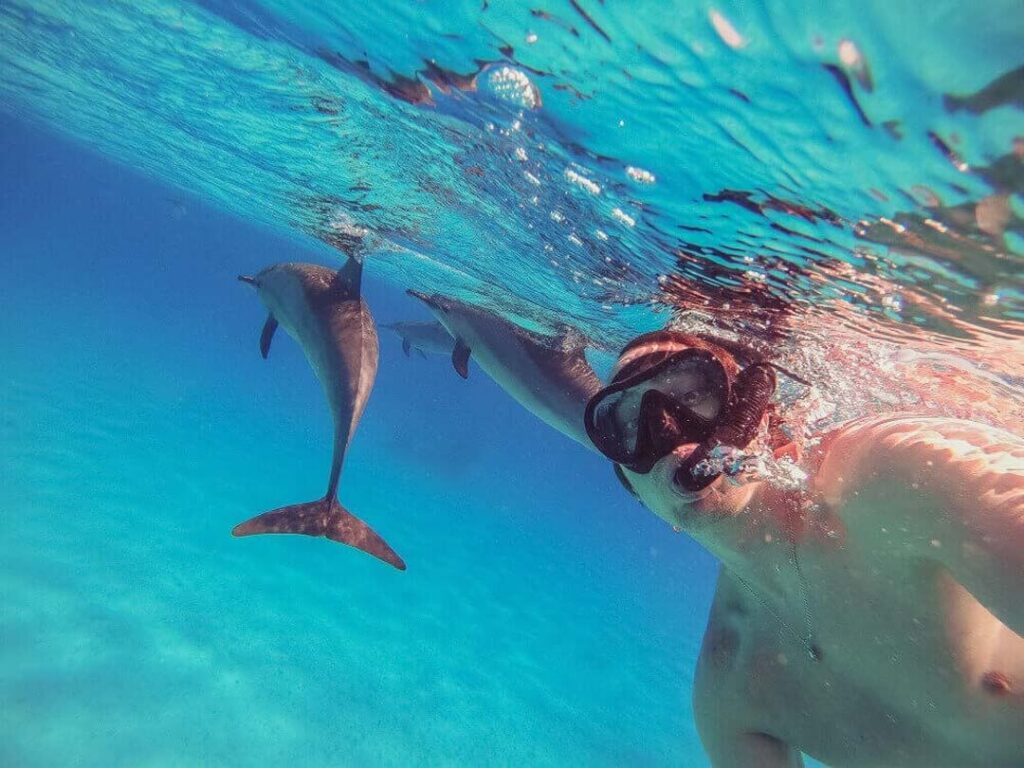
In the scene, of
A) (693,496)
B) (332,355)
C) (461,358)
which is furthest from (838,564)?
(461,358)

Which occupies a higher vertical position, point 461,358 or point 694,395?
point 694,395

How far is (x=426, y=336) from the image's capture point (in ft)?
41.2

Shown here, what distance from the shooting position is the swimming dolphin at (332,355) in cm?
601

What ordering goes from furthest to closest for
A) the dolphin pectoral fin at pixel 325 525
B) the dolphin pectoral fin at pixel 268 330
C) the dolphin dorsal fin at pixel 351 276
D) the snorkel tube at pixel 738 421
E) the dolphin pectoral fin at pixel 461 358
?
1. the dolphin pectoral fin at pixel 268 330
2. the dolphin pectoral fin at pixel 461 358
3. the dolphin dorsal fin at pixel 351 276
4. the dolphin pectoral fin at pixel 325 525
5. the snorkel tube at pixel 738 421

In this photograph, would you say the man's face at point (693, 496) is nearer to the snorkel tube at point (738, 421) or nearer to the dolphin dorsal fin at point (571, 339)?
the snorkel tube at point (738, 421)

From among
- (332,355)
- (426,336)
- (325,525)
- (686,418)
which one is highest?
(686,418)

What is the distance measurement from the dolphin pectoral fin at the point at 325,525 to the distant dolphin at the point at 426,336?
5.80 meters

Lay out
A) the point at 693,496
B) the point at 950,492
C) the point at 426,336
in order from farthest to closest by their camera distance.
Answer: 1. the point at 426,336
2. the point at 693,496
3. the point at 950,492

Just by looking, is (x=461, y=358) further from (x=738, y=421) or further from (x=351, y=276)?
(x=738, y=421)

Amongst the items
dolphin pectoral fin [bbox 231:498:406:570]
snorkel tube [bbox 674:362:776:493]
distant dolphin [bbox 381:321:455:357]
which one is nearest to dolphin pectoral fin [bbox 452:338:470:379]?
distant dolphin [bbox 381:321:455:357]

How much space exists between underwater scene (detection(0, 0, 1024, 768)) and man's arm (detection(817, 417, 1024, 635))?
1 cm

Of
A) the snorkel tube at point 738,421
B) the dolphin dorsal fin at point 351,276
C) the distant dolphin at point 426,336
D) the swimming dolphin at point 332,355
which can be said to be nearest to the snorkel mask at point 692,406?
the snorkel tube at point 738,421

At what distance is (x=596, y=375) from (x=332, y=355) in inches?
135

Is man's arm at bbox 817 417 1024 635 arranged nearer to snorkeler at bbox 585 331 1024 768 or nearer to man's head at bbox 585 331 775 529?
snorkeler at bbox 585 331 1024 768
